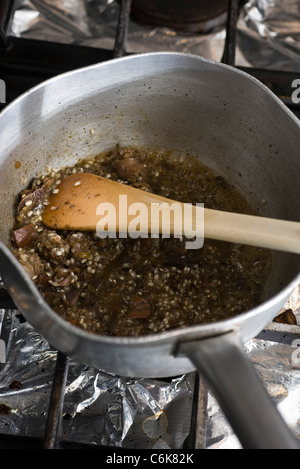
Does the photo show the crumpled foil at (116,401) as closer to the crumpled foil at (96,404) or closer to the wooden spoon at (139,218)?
the crumpled foil at (96,404)

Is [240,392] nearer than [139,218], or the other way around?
[240,392]

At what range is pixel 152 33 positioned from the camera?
1.71 metres

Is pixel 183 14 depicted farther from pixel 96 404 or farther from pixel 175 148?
pixel 96 404

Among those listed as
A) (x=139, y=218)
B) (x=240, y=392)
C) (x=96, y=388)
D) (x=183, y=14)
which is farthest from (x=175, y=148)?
(x=240, y=392)

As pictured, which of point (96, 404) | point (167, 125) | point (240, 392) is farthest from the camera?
point (167, 125)

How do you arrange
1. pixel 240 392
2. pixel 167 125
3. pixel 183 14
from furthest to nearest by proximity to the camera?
pixel 183 14 → pixel 167 125 → pixel 240 392

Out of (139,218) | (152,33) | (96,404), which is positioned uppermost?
(152,33)

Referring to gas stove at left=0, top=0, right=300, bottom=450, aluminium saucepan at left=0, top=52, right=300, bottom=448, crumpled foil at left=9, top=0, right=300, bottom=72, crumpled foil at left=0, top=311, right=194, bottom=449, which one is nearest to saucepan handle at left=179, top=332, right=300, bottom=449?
aluminium saucepan at left=0, top=52, right=300, bottom=448

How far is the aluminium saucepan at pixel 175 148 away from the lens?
0.75m

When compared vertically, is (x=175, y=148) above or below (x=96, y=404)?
above

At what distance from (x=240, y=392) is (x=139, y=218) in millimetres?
504

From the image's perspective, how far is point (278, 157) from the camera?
1170 mm

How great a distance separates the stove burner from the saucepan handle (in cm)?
123

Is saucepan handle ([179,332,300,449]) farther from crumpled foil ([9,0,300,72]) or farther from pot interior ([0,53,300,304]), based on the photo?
crumpled foil ([9,0,300,72])
